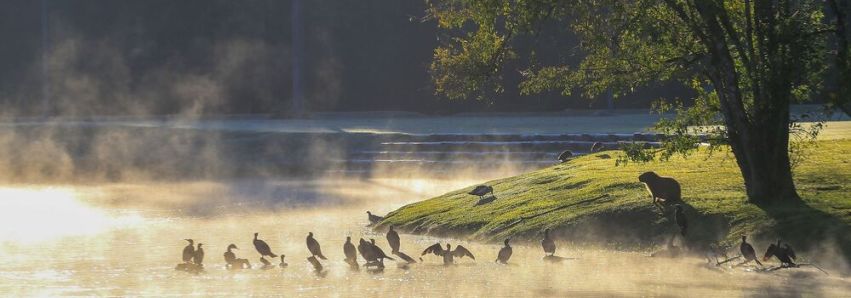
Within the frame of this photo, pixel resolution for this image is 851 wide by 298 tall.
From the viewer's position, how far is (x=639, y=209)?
2514 centimetres

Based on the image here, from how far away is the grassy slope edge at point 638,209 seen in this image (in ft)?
75.8

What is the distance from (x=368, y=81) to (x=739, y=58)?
45577mm

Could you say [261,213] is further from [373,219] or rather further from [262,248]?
[262,248]

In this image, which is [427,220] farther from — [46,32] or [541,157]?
[46,32]

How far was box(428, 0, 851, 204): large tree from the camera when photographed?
2386cm

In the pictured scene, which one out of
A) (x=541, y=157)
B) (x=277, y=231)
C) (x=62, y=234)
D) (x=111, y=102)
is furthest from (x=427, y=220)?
(x=111, y=102)

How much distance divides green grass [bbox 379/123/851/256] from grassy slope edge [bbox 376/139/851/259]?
0.06 ft

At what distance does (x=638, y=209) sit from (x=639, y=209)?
2 centimetres

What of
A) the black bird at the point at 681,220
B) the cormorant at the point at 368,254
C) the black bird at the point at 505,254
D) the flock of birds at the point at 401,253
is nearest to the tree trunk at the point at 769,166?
the flock of birds at the point at 401,253

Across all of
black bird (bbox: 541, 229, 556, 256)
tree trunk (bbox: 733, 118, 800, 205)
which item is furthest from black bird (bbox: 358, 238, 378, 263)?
tree trunk (bbox: 733, 118, 800, 205)

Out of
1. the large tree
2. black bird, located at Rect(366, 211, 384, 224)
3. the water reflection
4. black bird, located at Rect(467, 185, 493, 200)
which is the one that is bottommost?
the water reflection

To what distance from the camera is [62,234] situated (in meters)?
28.0

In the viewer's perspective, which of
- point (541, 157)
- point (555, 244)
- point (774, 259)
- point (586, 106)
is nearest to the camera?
point (774, 259)

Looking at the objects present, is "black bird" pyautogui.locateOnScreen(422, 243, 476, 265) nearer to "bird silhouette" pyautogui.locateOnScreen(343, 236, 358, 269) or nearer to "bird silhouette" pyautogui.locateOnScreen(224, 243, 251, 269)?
"bird silhouette" pyautogui.locateOnScreen(343, 236, 358, 269)
